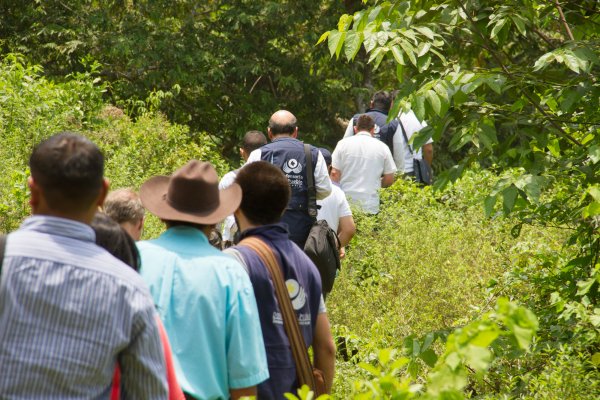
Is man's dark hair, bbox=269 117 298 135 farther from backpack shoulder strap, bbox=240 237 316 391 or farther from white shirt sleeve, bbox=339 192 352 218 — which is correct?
backpack shoulder strap, bbox=240 237 316 391

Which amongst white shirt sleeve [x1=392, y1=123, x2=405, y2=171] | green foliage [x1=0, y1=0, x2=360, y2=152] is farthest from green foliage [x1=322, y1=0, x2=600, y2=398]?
green foliage [x1=0, y1=0, x2=360, y2=152]

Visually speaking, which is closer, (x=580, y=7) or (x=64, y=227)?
(x=64, y=227)

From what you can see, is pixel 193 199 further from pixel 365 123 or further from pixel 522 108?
pixel 365 123

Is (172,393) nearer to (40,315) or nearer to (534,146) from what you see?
(40,315)

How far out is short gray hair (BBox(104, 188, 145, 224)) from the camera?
4.58 meters

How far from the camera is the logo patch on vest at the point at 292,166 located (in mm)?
6977

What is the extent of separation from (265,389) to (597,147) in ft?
6.50

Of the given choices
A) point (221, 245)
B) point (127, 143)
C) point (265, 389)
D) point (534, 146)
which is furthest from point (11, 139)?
point (265, 389)

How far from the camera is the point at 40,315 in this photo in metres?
2.73

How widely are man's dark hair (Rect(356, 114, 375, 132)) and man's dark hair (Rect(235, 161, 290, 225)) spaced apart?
18.5ft

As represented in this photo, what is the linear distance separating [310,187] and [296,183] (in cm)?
10

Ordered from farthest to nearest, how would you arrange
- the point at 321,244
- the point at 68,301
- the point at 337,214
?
the point at 337,214, the point at 321,244, the point at 68,301

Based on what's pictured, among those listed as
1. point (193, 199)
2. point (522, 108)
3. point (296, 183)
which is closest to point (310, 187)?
point (296, 183)

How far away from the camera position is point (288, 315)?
4.10m
